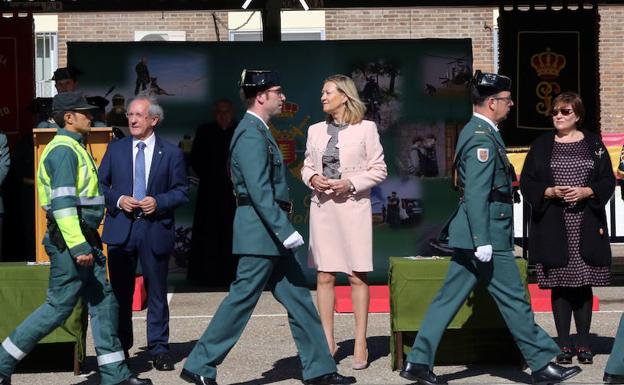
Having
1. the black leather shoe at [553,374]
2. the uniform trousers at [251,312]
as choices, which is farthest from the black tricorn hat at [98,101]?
the black leather shoe at [553,374]

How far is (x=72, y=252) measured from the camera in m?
7.77

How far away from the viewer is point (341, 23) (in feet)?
85.8

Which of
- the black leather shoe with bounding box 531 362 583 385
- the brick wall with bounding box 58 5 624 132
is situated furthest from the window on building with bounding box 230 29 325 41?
the black leather shoe with bounding box 531 362 583 385

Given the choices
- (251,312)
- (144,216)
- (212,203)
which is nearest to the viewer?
(251,312)

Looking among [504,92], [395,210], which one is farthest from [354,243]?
[395,210]

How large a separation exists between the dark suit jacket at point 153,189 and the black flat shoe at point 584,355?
262 cm

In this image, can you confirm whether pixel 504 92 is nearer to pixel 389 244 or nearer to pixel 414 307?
pixel 414 307

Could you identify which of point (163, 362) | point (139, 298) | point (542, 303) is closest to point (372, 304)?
point (542, 303)

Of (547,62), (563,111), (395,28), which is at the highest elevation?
(395,28)

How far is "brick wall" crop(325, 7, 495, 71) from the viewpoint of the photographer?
25859 mm

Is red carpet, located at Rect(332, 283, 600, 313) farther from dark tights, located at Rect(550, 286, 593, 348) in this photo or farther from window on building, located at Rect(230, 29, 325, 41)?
window on building, located at Rect(230, 29, 325, 41)

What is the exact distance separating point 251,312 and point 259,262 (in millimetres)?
301

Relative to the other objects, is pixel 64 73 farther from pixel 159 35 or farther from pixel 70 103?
pixel 159 35

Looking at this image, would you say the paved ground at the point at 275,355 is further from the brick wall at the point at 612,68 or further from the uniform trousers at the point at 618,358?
the brick wall at the point at 612,68
